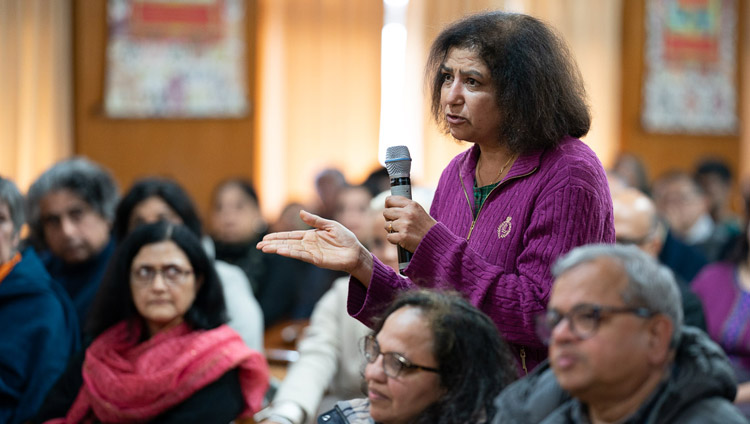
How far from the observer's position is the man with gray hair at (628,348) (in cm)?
135

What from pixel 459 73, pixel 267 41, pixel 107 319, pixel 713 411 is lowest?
pixel 107 319

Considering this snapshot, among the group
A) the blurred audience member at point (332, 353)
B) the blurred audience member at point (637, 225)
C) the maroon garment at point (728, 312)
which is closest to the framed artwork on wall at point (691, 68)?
the maroon garment at point (728, 312)

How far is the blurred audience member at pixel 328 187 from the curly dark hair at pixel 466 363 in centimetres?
467

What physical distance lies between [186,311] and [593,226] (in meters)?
1.56

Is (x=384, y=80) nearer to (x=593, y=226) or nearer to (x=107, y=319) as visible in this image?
(x=107, y=319)

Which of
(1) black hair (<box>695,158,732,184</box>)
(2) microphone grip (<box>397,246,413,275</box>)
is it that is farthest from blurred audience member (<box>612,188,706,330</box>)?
(1) black hair (<box>695,158,732,184</box>)

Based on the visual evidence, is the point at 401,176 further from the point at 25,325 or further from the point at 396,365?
the point at 25,325

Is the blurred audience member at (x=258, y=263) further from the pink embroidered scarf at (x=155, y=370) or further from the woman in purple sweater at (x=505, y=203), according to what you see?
the woman in purple sweater at (x=505, y=203)

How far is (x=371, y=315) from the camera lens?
1.87 metres

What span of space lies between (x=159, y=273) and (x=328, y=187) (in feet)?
12.7

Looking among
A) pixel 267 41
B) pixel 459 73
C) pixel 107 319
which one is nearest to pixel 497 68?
pixel 459 73

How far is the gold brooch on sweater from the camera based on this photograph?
5.91 ft

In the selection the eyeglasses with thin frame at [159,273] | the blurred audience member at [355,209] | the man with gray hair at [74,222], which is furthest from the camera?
the blurred audience member at [355,209]

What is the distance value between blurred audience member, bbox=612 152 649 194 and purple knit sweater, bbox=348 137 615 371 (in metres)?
4.65
